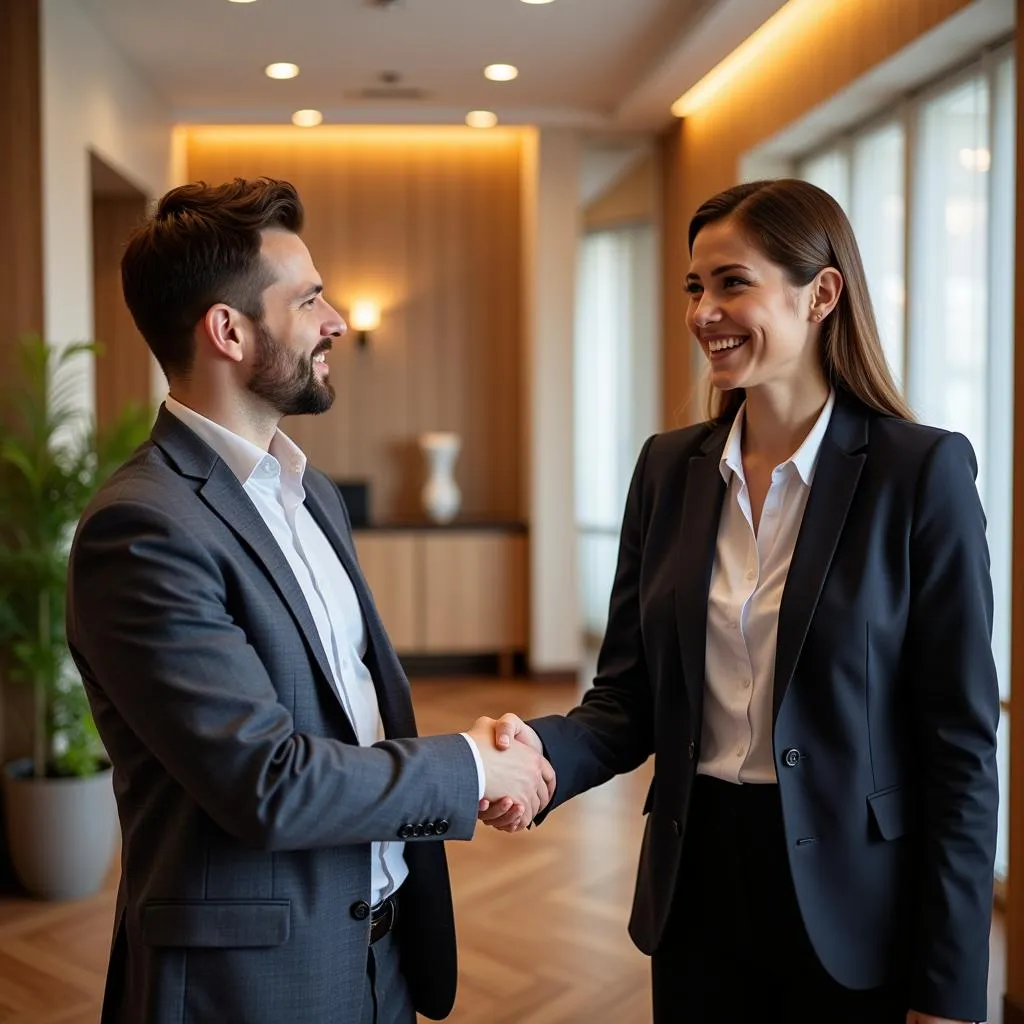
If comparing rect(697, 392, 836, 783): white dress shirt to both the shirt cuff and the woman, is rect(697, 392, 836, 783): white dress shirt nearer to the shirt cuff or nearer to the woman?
the woman

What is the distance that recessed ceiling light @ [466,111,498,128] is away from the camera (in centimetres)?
756

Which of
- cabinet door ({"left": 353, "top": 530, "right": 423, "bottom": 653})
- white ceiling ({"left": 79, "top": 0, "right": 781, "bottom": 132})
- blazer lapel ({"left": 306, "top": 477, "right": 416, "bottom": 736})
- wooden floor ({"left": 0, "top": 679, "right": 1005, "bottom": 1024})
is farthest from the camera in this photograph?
cabinet door ({"left": 353, "top": 530, "right": 423, "bottom": 653})

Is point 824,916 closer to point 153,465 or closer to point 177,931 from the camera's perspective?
point 177,931

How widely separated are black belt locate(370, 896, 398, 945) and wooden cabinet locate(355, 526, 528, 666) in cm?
593

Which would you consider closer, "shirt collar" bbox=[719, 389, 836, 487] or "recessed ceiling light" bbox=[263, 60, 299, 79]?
"shirt collar" bbox=[719, 389, 836, 487]

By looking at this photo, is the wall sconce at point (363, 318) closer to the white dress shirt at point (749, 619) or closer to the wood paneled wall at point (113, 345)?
the wood paneled wall at point (113, 345)

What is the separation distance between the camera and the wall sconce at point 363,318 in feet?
27.2

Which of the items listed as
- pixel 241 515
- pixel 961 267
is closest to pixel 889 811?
pixel 241 515

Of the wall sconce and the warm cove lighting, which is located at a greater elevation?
→ the warm cove lighting

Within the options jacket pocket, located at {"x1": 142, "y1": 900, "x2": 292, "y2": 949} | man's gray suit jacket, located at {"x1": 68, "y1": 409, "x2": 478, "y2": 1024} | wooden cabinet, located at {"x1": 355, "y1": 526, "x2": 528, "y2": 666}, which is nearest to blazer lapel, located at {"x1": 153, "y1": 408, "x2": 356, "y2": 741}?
man's gray suit jacket, located at {"x1": 68, "y1": 409, "x2": 478, "y2": 1024}

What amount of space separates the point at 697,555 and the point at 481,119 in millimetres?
6354

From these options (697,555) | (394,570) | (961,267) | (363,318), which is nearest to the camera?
(697,555)

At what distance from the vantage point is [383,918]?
1831mm

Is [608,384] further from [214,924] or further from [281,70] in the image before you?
[214,924]
